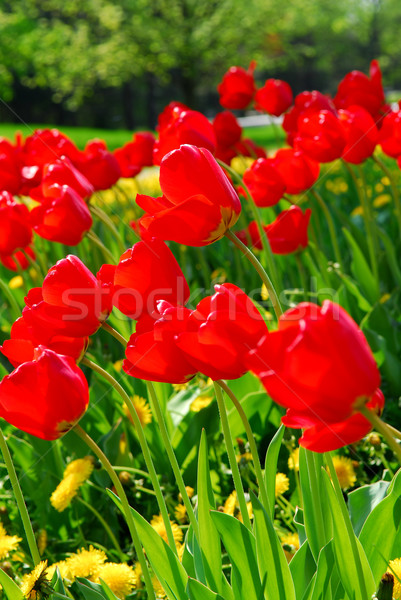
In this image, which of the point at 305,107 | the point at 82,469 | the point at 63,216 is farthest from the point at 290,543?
the point at 305,107

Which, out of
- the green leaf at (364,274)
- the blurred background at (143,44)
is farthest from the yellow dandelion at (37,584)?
the blurred background at (143,44)

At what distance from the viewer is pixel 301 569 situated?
1.31 meters

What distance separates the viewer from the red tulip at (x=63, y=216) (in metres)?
2.15

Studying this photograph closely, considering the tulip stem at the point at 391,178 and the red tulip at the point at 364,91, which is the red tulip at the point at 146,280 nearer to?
the tulip stem at the point at 391,178

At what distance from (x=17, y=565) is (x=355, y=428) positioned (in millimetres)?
1403

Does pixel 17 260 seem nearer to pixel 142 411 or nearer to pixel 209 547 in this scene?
pixel 142 411

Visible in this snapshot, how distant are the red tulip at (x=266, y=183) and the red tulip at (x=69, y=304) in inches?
48.0

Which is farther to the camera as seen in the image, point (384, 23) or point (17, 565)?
point (384, 23)

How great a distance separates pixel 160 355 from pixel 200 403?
112 cm

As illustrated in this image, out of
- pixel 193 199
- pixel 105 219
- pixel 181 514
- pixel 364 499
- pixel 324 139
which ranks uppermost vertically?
pixel 193 199

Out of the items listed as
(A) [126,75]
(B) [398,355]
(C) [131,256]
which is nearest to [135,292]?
(C) [131,256]

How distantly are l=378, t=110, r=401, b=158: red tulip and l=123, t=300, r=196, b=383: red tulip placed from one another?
59.4 inches

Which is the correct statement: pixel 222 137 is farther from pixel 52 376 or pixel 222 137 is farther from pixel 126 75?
pixel 126 75

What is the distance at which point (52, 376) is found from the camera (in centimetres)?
116
